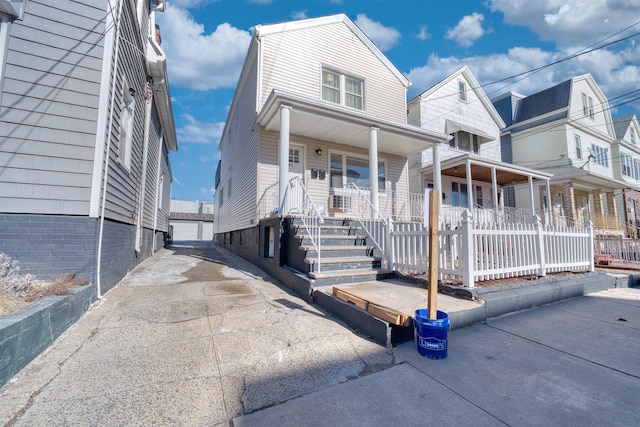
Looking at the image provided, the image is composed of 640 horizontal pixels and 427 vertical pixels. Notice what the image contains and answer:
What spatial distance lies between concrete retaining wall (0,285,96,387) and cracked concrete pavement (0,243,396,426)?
0.10 meters

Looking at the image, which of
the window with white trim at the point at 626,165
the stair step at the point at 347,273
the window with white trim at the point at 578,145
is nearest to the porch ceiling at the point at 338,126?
the stair step at the point at 347,273

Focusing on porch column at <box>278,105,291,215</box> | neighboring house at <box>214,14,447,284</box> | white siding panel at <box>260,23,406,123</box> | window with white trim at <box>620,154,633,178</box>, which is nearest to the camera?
porch column at <box>278,105,291,215</box>

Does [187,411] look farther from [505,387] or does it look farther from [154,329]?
[505,387]

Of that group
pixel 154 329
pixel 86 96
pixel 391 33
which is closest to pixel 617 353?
pixel 154 329

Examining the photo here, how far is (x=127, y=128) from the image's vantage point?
5.73 m

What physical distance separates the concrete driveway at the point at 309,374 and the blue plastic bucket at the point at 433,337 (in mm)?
92

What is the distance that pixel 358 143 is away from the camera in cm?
932

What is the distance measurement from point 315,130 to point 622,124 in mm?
25146

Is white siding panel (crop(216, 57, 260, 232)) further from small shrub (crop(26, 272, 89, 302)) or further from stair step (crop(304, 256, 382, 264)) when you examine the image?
small shrub (crop(26, 272, 89, 302))

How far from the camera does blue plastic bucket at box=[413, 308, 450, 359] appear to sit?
2.60m

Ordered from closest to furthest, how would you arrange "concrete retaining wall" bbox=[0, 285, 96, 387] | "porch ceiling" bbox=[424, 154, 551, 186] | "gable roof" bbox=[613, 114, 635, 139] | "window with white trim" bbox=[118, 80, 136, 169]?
"concrete retaining wall" bbox=[0, 285, 96, 387] → "window with white trim" bbox=[118, 80, 136, 169] → "porch ceiling" bbox=[424, 154, 551, 186] → "gable roof" bbox=[613, 114, 635, 139]

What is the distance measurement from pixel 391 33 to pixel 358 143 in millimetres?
5498

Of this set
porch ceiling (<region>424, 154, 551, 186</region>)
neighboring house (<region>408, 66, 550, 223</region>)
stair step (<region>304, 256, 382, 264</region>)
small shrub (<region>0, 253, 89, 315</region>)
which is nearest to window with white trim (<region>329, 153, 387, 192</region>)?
neighboring house (<region>408, 66, 550, 223</region>)

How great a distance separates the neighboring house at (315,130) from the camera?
7.32m
